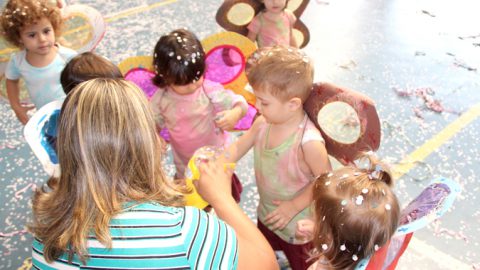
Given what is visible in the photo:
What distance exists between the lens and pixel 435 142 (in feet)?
8.82

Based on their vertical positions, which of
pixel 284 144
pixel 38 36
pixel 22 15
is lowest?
pixel 284 144

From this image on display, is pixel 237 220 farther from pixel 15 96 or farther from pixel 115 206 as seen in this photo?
pixel 15 96

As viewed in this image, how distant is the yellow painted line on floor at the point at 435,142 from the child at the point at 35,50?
6.20 ft

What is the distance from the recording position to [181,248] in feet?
3.00

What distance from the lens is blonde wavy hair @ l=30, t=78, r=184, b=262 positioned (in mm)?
927

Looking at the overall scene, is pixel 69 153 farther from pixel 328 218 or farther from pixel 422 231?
pixel 422 231

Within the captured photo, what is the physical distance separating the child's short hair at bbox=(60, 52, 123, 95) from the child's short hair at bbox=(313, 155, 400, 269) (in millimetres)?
985

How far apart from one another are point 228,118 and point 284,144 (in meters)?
0.34

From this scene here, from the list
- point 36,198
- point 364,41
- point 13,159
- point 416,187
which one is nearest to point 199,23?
point 364,41

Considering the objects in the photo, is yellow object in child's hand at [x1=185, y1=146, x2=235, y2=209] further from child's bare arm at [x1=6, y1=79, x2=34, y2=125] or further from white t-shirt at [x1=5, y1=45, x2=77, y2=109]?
child's bare arm at [x1=6, y1=79, x2=34, y2=125]

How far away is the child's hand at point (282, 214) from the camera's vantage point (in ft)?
5.18

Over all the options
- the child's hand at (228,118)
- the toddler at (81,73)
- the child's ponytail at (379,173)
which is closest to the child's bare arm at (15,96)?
the toddler at (81,73)

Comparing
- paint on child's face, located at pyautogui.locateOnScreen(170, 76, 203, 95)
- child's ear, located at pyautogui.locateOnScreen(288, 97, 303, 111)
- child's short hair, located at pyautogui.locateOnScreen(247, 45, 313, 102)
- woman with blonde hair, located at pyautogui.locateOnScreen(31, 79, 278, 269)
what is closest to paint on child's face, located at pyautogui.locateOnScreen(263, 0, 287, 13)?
paint on child's face, located at pyautogui.locateOnScreen(170, 76, 203, 95)

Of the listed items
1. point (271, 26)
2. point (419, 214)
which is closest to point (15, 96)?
point (271, 26)
